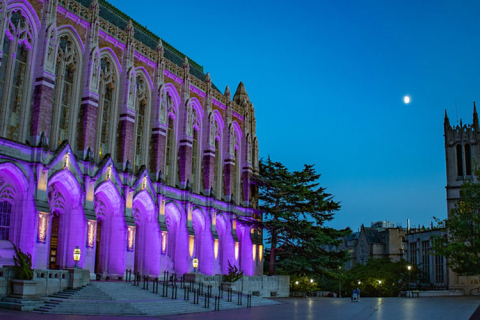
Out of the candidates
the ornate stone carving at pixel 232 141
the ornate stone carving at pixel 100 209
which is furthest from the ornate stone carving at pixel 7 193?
the ornate stone carving at pixel 232 141

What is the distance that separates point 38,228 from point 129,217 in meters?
8.20

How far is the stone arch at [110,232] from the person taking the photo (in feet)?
116

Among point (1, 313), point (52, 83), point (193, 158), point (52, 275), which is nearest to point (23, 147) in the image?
point (52, 83)

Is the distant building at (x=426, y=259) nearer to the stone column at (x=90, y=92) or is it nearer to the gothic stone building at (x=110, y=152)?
the gothic stone building at (x=110, y=152)

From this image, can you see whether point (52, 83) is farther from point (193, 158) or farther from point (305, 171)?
point (305, 171)

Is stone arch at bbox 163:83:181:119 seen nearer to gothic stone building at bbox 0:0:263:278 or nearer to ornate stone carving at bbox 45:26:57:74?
gothic stone building at bbox 0:0:263:278

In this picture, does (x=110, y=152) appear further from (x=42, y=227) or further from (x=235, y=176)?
(x=235, y=176)

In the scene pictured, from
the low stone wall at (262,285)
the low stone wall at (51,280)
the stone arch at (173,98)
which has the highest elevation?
the stone arch at (173,98)

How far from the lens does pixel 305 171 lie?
54531mm

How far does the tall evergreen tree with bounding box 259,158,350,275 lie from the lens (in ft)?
167

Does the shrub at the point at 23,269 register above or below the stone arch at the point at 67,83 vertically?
below

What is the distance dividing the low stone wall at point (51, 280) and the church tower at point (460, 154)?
51.4m

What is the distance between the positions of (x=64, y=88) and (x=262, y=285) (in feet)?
82.0

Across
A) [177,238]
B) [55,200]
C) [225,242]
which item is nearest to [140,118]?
[177,238]
